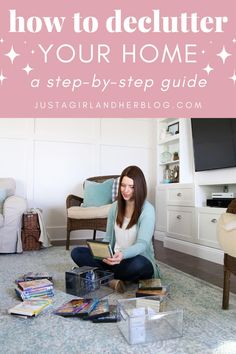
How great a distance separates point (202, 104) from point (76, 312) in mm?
2460

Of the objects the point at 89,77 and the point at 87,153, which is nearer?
the point at 89,77

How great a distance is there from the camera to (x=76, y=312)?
139cm

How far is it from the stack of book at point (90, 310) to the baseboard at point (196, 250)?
1435 mm

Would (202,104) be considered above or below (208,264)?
above

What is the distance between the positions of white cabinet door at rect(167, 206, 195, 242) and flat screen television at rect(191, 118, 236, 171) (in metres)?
0.47

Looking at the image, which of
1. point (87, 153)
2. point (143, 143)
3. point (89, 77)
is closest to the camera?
point (89, 77)

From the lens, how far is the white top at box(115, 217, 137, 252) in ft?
6.08

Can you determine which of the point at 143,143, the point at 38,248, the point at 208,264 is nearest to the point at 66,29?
the point at 143,143

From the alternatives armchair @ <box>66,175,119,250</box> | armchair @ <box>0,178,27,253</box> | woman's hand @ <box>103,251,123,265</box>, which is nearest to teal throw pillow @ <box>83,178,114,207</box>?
armchair @ <box>66,175,119,250</box>

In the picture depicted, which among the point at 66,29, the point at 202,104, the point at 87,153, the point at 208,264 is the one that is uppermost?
the point at 66,29

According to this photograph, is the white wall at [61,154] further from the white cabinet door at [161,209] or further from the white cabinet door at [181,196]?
the white cabinet door at [181,196]

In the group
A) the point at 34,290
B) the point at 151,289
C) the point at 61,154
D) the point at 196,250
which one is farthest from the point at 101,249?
the point at 61,154

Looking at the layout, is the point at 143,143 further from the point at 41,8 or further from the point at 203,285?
the point at 203,285

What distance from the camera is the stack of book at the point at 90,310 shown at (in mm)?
1343
